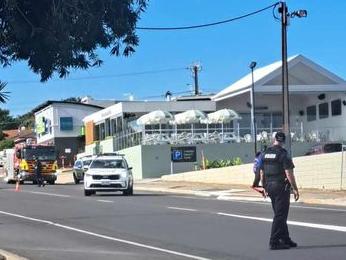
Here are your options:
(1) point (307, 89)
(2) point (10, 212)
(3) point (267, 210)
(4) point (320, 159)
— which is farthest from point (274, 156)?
(1) point (307, 89)

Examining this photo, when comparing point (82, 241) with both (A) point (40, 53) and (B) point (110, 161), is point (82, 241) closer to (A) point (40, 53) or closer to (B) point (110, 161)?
(A) point (40, 53)

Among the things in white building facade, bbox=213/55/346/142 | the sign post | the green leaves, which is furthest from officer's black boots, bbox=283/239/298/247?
white building facade, bbox=213/55/346/142

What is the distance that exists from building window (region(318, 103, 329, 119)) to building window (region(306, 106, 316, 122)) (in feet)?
2.61

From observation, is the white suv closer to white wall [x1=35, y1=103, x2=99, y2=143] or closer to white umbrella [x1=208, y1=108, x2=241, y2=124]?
white umbrella [x1=208, y1=108, x2=241, y2=124]

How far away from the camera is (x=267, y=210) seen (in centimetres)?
1995

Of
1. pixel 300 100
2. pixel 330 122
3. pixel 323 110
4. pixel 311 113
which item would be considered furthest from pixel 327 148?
pixel 300 100

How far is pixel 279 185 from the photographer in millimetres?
11469

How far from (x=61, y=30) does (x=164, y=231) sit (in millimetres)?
8606

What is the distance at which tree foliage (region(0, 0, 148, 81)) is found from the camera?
686 cm

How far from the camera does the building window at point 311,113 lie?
5369 cm

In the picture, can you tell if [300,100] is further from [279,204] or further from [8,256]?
[8,256]

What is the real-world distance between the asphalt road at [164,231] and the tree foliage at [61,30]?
451 centimetres

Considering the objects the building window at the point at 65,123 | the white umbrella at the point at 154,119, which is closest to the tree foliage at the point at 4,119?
the building window at the point at 65,123

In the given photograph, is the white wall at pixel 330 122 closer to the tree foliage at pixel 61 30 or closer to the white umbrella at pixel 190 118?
the white umbrella at pixel 190 118
